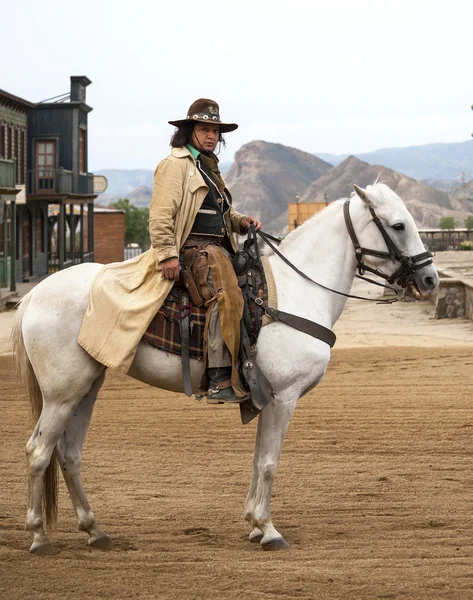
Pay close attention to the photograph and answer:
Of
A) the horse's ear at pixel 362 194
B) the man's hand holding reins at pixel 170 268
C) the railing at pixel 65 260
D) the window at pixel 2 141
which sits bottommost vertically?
the railing at pixel 65 260

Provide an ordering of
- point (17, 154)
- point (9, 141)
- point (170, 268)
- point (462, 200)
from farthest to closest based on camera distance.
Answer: point (462, 200), point (17, 154), point (9, 141), point (170, 268)

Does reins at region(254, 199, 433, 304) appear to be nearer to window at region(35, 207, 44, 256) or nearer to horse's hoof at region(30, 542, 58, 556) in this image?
horse's hoof at region(30, 542, 58, 556)

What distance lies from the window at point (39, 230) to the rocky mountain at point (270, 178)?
74.9m

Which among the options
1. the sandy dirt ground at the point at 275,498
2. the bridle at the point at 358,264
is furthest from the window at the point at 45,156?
the bridle at the point at 358,264

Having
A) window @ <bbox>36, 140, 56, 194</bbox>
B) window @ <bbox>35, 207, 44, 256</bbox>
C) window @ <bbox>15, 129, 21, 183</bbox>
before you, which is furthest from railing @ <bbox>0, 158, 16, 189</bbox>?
window @ <bbox>35, 207, 44, 256</bbox>

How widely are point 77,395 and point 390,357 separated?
8.67m

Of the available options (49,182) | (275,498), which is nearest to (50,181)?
(49,182)

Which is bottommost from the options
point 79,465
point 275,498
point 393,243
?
point 275,498

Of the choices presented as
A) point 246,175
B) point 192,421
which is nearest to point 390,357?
point 192,421

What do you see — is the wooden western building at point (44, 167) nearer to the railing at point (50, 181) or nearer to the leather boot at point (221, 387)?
the railing at point (50, 181)

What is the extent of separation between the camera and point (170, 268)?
5863 mm

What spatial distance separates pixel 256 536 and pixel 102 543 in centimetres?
99

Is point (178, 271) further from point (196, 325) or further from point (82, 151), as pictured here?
point (82, 151)

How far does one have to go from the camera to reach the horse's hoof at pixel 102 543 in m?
5.99
